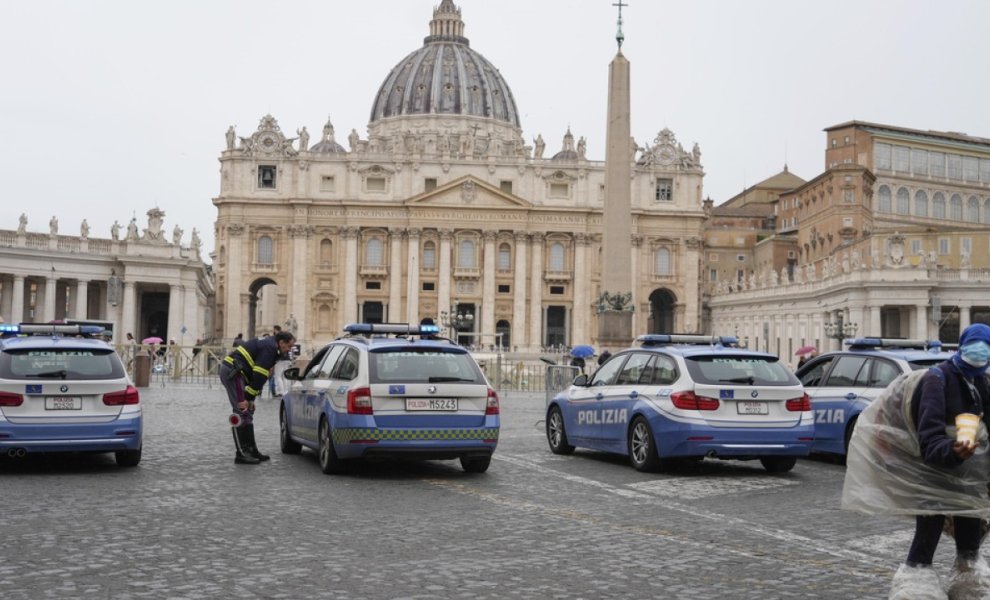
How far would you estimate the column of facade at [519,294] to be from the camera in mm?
94375

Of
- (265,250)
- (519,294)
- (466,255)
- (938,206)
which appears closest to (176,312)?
(265,250)

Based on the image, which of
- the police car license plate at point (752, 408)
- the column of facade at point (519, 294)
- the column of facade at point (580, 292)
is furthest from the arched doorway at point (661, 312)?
the police car license plate at point (752, 408)

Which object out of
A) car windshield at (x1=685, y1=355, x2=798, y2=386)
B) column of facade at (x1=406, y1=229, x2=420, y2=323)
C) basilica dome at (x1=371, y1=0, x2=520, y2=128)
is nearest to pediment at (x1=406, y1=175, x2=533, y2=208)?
column of facade at (x1=406, y1=229, x2=420, y2=323)

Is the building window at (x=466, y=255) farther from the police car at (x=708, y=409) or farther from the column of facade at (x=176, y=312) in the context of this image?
the police car at (x=708, y=409)

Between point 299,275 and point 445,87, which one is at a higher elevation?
point 445,87

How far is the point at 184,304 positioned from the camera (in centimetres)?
6962

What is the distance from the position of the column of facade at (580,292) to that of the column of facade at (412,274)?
1217 cm

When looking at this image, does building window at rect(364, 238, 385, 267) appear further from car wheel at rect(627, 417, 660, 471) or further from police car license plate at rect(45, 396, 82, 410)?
police car license plate at rect(45, 396, 82, 410)

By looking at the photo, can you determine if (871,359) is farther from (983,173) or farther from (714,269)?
(714,269)

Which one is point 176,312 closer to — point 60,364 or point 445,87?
point 60,364

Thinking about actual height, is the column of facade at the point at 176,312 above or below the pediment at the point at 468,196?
below

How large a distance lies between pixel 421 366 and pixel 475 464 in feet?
4.44

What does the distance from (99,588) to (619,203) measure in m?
25.7

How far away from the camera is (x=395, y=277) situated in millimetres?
93688
